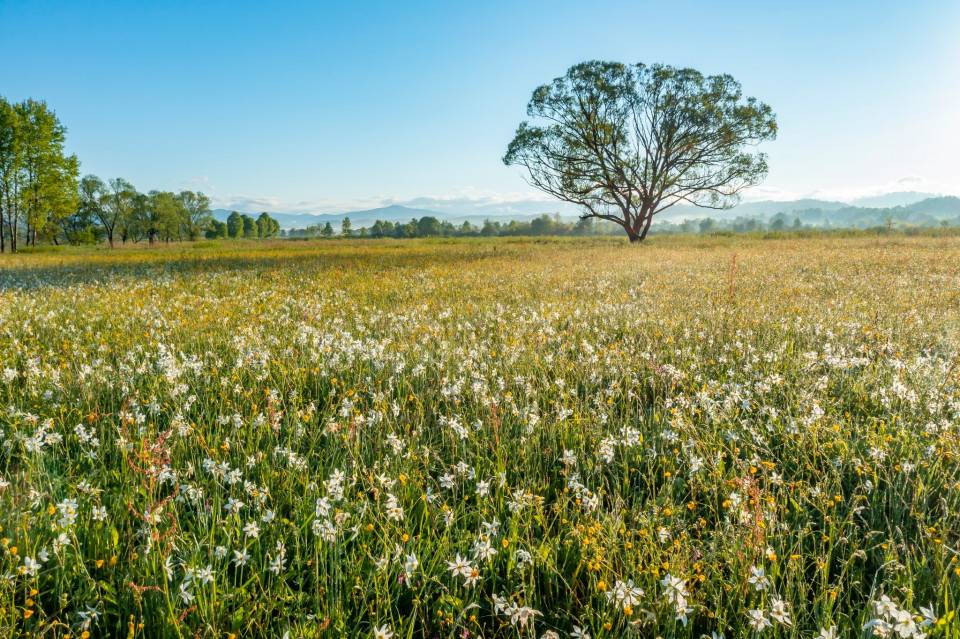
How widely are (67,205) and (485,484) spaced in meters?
60.1

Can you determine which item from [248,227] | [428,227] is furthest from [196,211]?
[428,227]

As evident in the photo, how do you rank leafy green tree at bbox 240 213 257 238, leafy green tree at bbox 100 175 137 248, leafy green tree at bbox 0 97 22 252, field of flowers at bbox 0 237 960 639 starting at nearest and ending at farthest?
field of flowers at bbox 0 237 960 639 → leafy green tree at bbox 0 97 22 252 → leafy green tree at bbox 100 175 137 248 → leafy green tree at bbox 240 213 257 238

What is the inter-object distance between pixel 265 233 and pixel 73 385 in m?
168

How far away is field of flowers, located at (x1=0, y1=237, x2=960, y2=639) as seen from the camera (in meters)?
1.86

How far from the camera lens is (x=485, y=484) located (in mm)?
2453

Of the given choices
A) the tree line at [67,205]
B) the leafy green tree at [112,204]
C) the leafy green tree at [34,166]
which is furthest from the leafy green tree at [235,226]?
the leafy green tree at [34,166]

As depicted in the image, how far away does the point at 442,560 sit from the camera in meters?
2.07

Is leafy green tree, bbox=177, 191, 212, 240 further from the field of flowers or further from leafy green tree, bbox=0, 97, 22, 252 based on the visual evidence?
the field of flowers

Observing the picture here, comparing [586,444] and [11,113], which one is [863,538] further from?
[11,113]

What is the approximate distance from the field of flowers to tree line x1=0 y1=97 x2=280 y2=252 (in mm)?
53262

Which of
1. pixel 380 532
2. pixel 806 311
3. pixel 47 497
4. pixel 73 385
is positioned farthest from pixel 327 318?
pixel 806 311

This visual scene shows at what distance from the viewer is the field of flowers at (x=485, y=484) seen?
186 centimetres

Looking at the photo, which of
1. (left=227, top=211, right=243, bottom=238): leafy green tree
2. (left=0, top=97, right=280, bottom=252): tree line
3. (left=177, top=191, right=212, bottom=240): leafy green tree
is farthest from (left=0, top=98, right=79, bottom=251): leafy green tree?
(left=227, top=211, right=243, bottom=238): leafy green tree

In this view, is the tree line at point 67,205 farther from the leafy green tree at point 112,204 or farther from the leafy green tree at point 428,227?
the leafy green tree at point 428,227
